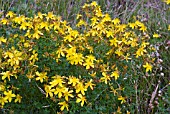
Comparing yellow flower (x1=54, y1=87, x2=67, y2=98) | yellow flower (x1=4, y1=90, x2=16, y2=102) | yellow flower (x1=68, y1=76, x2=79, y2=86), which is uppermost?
yellow flower (x1=68, y1=76, x2=79, y2=86)

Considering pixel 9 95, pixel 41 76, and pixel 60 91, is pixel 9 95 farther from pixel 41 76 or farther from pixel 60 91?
pixel 60 91

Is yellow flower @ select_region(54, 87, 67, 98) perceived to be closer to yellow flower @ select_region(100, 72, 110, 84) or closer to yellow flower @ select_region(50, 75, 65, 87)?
yellow flower @ select_region(50, 75, 65, 87)

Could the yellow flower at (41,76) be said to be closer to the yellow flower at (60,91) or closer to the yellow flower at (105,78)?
the yellow flower at (60,91)

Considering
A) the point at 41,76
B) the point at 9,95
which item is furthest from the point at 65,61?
the point at 9,95

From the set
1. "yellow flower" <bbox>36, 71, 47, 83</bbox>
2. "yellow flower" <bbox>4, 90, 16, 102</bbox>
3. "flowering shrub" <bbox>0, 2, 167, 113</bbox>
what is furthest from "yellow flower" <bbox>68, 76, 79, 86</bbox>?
"yellow flower" <bbox>4, 90, 16, 102</bbox>

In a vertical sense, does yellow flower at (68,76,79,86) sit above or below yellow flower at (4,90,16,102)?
above

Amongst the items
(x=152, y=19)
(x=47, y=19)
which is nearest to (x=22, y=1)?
(x=152, y=19)

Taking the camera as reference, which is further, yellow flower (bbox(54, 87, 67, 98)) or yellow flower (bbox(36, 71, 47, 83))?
yellow flower (bbox(36, 71, 47, 83))

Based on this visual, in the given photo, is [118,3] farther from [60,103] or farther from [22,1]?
[60,103]
